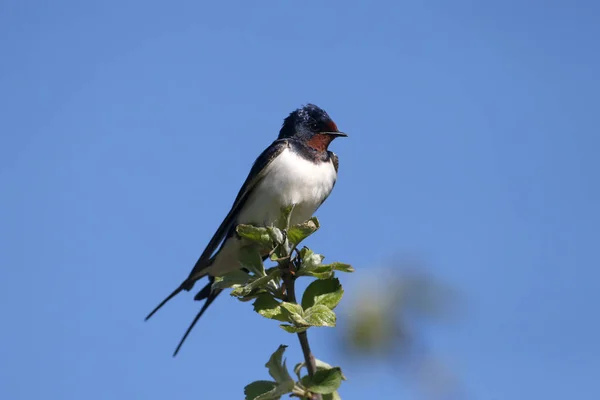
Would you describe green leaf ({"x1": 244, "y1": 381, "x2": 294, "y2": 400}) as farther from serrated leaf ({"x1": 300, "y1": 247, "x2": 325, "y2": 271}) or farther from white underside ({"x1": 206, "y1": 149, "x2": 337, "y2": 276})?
white underside ({"x1": 206, "y1": 149, "x2": 337, "y2": 276})

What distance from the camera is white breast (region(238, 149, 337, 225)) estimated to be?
3.44 meters

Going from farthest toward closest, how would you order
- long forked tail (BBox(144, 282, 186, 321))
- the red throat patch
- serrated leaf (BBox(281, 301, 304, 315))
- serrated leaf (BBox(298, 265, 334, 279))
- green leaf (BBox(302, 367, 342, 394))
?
the red throat patch, long forked tail (BBox(144, 282, 186, 321)), serrated leaf (BBox(298, 265, 334, 279)), serrated leaf (BBox(281, 301, 304, 315)), green leaf (BBox(302, 367, 342, 394))

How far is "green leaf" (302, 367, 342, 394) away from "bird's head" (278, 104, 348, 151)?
2607 mm

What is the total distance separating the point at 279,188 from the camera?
3441 millimetres

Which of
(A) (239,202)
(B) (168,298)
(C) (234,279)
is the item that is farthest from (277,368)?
(A) (239,202)

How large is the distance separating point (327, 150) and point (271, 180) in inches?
17.7

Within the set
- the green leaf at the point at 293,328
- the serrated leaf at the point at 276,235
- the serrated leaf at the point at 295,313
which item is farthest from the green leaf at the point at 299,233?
the green leaf at the point at 293,328

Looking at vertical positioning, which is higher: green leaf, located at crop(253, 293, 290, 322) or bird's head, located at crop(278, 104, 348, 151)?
bird's head, located at crop(278, 104, 348, 151)

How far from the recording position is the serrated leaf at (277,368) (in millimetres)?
1325

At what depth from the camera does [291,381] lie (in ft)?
4.15

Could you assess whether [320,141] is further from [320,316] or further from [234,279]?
[320,316]

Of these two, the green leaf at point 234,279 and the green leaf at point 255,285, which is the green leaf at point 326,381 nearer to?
the green leaf at point 255,285

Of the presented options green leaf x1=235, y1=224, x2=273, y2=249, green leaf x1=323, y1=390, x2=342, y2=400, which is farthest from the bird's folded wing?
green leaf x1=323, y1=390, x2=342, y2=400

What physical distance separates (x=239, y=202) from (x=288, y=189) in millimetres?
321
